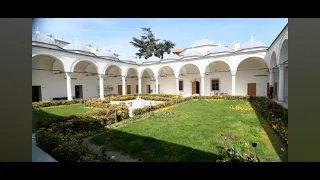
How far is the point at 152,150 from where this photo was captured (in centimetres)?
503

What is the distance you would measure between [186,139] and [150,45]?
35.5 m

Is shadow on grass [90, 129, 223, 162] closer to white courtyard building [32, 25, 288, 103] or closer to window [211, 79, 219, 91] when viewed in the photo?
white courtyard building [32, 25, 288, 103]

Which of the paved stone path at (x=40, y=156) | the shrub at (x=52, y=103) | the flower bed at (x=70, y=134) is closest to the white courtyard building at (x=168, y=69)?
the shrub at (x=52, y=103)

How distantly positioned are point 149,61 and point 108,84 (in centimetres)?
619

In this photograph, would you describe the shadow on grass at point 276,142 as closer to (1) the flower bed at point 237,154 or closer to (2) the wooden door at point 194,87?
(1) the flower bed at point 237,154

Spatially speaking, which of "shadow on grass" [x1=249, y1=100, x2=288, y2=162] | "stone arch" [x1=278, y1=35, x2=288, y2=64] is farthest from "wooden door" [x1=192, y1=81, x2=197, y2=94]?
"shadow on grass" [x1=249, y1=100, x2=288, y2=162]

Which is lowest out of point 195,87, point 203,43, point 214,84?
point 195,87

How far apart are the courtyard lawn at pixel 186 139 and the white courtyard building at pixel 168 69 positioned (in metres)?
7.79

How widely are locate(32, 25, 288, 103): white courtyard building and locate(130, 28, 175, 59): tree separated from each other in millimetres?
11794

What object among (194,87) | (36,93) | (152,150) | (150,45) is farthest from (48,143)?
(150,45)

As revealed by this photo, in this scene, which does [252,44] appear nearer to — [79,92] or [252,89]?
[252,89]

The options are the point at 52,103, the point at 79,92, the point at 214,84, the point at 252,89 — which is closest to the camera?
the point at 52,103

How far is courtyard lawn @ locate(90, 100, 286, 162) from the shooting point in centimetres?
469
